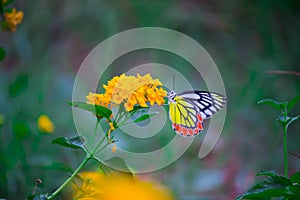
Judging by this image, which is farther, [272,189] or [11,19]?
[11,19]

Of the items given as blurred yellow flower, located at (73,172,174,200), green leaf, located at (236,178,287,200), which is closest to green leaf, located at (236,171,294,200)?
green leaf, located at (236,178,287,200)

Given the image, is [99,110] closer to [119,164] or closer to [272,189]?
[119,164]

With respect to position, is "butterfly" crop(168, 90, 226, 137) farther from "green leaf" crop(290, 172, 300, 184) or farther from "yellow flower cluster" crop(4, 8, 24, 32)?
"yellow flower cluster" crop(4, 8, 24, 32)

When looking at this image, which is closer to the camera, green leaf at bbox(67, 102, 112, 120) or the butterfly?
green leaf at bbox(67, 102, 112, 120)

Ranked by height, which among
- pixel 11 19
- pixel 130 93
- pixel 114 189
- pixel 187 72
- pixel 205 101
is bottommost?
pixel 114 189

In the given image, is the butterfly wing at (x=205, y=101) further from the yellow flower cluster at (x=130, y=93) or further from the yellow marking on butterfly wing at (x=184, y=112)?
the yellow flower cluster at (x=130, y=93)

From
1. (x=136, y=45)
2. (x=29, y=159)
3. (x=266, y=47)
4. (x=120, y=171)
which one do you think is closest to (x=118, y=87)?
(x=120, y=171)

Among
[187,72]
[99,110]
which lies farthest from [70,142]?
[187,72]
